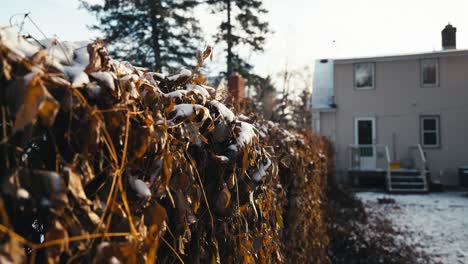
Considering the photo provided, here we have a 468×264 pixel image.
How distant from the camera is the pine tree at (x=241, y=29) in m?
20.6

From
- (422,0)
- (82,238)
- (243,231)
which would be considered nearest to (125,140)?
(82,238)

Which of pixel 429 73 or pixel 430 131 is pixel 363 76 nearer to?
pixel 429 73

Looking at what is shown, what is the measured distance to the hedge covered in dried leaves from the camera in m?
0.86

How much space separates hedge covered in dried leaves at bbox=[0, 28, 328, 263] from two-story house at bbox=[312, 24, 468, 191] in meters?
15.7

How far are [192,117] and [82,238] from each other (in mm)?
641

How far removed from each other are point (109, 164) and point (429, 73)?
19.3 meters

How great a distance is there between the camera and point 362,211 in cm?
965

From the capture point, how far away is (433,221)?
30.6 ft

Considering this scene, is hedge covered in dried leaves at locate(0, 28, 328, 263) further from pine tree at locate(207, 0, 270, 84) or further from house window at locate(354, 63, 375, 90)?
pine tree at locate(207, 0, 270, 84)

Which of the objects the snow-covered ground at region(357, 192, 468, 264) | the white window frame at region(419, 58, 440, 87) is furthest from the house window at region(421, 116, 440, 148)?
the snow-covered ground at region(357, 192, 468, 264)

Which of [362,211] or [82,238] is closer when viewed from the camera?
[82,238]

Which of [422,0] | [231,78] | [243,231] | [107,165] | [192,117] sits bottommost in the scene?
[243,231]

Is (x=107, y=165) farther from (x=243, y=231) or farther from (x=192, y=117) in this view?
(x=243, y=231)

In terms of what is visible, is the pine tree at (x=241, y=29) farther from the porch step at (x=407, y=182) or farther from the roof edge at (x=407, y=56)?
the porch step at (x=407, y=182)
